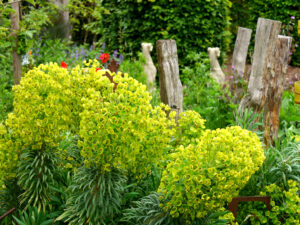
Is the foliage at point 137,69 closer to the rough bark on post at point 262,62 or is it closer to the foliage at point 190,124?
the rough bark on post at point 262,62

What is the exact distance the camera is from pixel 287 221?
2.80 metres

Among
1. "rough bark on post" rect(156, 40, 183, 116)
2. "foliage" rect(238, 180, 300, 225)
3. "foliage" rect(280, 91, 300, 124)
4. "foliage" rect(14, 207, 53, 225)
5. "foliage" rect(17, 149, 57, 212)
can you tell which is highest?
"rough bark on post" rect(156, 40, 183, 116)

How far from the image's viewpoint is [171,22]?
7535mm

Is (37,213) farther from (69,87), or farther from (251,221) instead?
(251,221)

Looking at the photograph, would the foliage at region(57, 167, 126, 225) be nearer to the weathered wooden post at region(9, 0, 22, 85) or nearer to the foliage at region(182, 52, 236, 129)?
the foliage at region(182, 52, 236, 129)

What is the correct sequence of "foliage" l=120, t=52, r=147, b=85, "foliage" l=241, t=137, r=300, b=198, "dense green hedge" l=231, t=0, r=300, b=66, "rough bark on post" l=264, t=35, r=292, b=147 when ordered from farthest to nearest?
"dense green hedge" l=231, t=0, r=300, b=66 → "foliage" l=120, t=52, r=147, b=85 → "rough bark on post" l=264, t=35, r=292, b=147 → "foliage" l=241, t=137, r=300, b=198

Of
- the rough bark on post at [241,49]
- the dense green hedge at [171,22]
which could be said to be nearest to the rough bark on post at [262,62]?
the rough bark on post at [241,49]

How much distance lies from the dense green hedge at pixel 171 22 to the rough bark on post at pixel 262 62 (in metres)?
3.23

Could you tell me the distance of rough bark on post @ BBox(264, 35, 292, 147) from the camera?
13.2ft

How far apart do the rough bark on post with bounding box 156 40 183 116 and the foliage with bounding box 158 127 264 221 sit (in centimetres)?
230

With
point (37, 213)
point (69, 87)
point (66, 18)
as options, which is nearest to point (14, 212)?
point (37, 213)

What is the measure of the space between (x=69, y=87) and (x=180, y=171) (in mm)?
830

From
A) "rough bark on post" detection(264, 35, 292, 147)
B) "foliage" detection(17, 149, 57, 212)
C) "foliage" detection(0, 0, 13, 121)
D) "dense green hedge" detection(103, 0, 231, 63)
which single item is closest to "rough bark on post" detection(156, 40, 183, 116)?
"rough bark on post" detection(264, 35, 292, 147)

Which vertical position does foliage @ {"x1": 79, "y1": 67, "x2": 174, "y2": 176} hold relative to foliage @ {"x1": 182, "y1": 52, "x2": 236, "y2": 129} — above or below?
above
